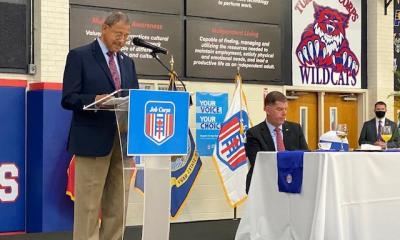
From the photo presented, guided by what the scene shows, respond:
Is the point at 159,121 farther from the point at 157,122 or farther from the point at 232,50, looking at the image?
the point at 232,50

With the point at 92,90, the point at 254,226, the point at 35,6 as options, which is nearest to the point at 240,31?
the point at 35,6

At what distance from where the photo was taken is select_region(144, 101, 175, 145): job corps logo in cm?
374

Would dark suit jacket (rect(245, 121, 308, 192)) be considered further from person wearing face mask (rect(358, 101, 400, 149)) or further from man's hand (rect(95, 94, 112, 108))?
person wearing face mask (rect(358, 101, 400, 149))

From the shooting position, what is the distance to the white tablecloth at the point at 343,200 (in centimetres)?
444

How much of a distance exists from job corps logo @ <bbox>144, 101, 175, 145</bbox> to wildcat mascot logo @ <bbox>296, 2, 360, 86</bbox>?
6.07 metres

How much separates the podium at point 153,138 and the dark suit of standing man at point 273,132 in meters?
1.74

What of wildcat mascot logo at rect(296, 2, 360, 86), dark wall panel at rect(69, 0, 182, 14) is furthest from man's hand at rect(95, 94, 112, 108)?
wildcat mascot logo at rect(296, 2, 360, 86)

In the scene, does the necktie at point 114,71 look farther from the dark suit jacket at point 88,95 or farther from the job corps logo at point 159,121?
the job corps logo at point 159,121

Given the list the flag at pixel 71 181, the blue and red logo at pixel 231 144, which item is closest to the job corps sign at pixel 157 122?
the flag at pixel 71 181

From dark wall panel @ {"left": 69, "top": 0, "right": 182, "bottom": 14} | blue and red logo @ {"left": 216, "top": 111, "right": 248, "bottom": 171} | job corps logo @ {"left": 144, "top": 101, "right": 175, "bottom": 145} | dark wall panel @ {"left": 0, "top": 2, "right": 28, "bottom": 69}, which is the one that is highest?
dark wall panel @ {"left": 69, "top": 0, "right": 182, "bottom": 14}

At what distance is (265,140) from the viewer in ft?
18.5

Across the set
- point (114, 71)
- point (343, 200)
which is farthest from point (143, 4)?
point (343, 200)

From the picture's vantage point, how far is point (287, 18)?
376 inches

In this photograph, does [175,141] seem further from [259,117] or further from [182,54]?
[259,117]
